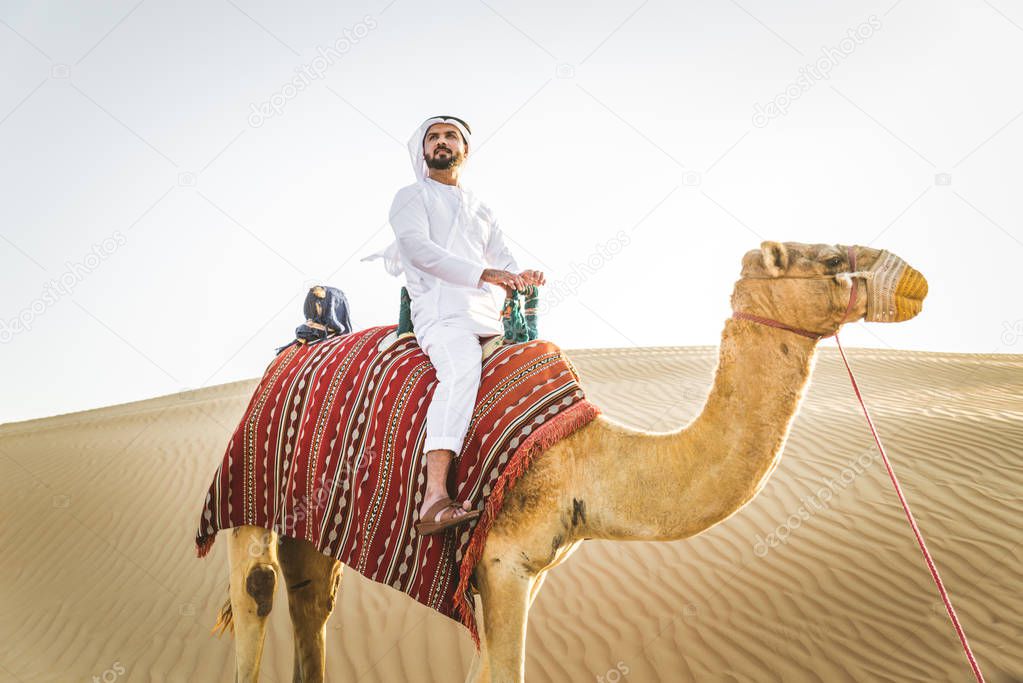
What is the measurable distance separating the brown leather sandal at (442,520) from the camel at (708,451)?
0.14m

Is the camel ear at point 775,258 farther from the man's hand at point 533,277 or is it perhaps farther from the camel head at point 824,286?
the man's hand at point 533,277

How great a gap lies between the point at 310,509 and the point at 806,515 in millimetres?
5497

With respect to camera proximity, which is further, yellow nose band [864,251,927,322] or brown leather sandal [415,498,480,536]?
brown leather sandal [415,498,480,536]

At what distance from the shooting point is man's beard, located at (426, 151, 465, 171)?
12.6ft

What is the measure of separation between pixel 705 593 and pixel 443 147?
4730 mm

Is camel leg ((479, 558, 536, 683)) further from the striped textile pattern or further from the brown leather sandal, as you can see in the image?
the brown leather sandal

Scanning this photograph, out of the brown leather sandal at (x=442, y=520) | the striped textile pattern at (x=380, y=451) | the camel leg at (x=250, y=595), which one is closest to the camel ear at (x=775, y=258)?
the striped textile pattern at (x=380, y=451)

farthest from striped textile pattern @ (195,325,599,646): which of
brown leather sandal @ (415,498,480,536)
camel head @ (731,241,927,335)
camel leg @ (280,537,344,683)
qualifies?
camel head @ (731,241,927,335)

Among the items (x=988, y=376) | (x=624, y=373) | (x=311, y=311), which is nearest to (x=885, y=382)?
(x=988, y=376)

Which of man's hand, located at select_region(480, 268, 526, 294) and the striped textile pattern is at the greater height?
man's hand, located at select_region(480, 268, 526, 294)

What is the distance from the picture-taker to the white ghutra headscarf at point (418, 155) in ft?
12.8

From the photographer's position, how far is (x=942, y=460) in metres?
8.02

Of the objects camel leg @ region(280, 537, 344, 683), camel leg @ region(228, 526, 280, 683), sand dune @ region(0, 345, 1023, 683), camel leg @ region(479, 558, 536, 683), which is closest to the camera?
camel leg @ region(479, 558, 536, 683)

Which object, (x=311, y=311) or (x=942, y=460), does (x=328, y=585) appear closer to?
(x=311, y=311)
